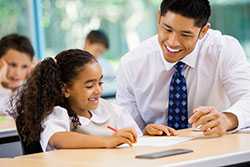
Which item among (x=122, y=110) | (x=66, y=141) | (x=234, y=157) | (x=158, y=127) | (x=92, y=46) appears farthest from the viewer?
(x=92, y=46)

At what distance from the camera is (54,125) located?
240 cm

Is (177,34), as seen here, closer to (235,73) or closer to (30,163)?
(235,73)

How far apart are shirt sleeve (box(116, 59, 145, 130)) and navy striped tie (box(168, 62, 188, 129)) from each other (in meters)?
0.21

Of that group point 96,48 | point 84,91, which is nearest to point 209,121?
point 84,91

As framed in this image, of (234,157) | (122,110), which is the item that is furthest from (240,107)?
(234,157)

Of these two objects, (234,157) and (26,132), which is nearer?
(234,157)

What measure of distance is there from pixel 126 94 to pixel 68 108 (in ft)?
1.80

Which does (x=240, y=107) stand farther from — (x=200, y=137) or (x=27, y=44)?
(x=27, y=44)

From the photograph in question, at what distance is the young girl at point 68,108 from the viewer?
2336 mm

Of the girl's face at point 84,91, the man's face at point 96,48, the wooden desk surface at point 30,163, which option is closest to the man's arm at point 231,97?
the girl's face at point 84,91

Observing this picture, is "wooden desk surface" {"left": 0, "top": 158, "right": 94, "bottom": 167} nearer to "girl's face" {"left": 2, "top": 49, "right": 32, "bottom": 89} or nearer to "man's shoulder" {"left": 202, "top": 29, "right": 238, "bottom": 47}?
"man's shoulder" {"left": 202, "top": 29, "right": 238, "bottom": 47}

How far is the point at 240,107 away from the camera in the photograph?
269 centimetres

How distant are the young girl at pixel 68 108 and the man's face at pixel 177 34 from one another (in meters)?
0.32

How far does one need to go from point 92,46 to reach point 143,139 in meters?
4.09
